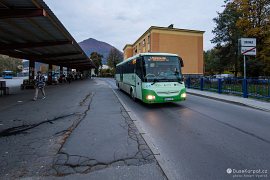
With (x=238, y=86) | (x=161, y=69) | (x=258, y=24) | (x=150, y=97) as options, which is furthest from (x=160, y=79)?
(x=258, y=24)

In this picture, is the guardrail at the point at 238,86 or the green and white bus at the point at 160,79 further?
the guardrail at the point at 238,86

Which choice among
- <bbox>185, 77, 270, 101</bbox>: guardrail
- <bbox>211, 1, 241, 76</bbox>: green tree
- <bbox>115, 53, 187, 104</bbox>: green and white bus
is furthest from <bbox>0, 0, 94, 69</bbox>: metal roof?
<bbox>211, 1, 241, 76</bbox>: green tree

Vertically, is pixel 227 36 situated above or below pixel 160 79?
above

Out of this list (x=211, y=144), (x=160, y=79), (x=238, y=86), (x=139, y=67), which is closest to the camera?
(x=211, y=144)

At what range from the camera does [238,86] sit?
14.3m

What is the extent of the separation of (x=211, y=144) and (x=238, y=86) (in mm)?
10727

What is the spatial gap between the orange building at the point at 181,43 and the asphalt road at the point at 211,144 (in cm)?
3266

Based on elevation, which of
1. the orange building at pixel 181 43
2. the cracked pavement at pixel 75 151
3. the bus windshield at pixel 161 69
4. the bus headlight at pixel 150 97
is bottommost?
the cracked pavement at pixel 75 151

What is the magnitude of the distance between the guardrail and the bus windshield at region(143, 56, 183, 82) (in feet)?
16.9

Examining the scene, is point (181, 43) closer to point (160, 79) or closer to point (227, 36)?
point (227, 36)

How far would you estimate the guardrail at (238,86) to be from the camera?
12109 millimetres

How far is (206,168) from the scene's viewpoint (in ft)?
12.2

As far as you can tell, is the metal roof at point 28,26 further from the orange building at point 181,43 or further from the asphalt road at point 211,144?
the orange building at point 181,43

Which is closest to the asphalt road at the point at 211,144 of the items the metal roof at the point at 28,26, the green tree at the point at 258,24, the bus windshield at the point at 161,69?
the bus windshield at the point at 161,69
